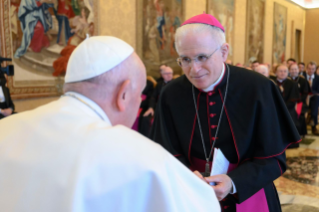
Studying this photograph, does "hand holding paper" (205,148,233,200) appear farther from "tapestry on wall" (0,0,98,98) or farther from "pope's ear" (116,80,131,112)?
"tapestry on wall" (0,0,98,98)

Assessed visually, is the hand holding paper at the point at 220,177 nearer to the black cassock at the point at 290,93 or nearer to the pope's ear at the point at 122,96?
the pope's ear at the point at 122,96

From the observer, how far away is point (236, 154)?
185 cm

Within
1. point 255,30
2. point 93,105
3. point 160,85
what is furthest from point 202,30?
point 255,30

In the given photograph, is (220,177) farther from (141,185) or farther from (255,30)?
(255,30)

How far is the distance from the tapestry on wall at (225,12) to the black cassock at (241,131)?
938 centimetres

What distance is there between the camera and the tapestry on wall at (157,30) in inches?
313

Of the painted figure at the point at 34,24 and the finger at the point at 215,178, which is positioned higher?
the painted figure at the point at 34,24

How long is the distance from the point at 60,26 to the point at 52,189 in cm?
568

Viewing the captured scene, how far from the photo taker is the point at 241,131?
6.03 ft

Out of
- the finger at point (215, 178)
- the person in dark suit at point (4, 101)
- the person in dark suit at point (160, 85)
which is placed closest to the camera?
the finger at point (215, 178)

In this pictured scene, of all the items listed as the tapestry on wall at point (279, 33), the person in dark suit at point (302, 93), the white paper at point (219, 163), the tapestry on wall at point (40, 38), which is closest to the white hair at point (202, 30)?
the white paper at point (219, 163)

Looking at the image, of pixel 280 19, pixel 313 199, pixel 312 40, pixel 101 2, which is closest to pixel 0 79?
pixel 101 2

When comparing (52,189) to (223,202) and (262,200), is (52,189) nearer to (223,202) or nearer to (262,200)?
(223,202)

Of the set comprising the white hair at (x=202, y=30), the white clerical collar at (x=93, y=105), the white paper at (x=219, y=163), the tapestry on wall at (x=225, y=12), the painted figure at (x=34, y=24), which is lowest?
the white paper at (x=219, y=163)
